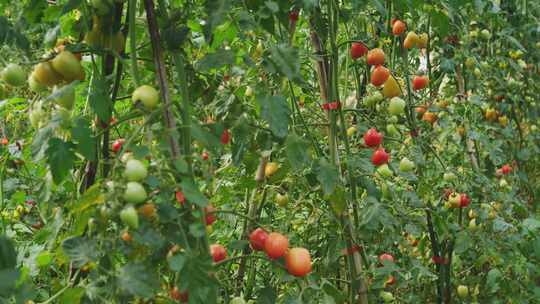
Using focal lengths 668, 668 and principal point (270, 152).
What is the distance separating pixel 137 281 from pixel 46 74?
1.30 ft

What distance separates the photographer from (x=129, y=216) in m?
0.90

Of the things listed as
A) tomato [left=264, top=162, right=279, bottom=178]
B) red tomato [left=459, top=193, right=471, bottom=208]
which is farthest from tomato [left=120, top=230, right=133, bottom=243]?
red tomato [left=459, top=193, right=471, bottom=208]

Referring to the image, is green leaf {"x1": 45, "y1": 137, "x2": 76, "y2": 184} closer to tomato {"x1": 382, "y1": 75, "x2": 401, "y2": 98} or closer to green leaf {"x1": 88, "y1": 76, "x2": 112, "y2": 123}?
green leaf {"x1": 88, "y1": 76, "x2": 112, "y2": 123}

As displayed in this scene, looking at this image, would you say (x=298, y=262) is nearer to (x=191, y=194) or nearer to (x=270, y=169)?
(x=191, y=194)

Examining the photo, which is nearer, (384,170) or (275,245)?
(275,245)

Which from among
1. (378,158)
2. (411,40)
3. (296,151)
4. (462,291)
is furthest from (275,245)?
(462,291)

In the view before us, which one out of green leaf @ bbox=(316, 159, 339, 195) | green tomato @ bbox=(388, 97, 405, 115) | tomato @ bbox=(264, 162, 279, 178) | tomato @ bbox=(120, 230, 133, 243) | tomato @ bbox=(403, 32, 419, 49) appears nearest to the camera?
tomato @ bbox=(120, 230, 133, 243)

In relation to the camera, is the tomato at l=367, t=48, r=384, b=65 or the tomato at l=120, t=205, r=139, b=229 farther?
the tomato at l=367, t=48, r=384, b=65

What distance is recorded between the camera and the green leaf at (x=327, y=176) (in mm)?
1364

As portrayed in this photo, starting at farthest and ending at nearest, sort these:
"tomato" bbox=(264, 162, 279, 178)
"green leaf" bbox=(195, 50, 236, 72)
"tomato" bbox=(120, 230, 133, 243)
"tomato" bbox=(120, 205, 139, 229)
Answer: "tomato" bbox=(264, 162, 279, 178), "green leaf" bbox=(195, 50, 236, 72), "tomato" bbox=(120, 230, 133, 243), "tomato" bbox=(120, 205, 139, 229)

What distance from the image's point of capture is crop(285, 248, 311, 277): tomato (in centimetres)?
122

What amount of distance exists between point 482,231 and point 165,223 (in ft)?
5.38

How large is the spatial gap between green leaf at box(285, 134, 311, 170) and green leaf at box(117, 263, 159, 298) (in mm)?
398

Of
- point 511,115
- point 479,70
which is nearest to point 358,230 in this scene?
point 479,70
